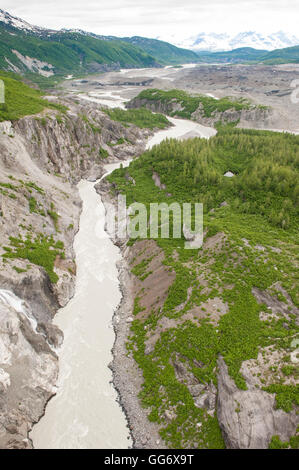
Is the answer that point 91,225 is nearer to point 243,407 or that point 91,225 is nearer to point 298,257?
point 298,257

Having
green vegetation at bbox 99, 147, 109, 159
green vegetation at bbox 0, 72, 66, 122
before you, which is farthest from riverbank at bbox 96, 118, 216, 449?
green vegetation at bbox 99, 147, 109, 159

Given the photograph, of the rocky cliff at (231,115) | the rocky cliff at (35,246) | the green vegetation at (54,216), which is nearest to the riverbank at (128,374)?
the rocky cliff at (35,246)

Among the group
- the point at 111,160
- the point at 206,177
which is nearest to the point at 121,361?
the point at 206,177

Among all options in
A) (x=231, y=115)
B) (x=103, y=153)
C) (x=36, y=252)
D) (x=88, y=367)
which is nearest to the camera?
(x=88, y=367)

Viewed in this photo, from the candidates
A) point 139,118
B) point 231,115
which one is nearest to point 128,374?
point 139,118

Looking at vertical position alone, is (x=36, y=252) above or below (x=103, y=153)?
below

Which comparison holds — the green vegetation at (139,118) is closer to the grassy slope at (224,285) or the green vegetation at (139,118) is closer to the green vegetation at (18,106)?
the green vegetation at (18,106)

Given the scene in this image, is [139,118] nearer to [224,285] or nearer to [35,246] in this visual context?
[35,246]
